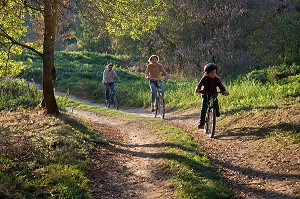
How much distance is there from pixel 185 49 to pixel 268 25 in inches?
234

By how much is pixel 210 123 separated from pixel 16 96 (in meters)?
9.82

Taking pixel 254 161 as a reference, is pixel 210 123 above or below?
above

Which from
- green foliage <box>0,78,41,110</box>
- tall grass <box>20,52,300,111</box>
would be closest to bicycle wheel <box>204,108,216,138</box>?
tall grass <box>20,52,300,111</box>

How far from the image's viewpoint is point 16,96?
1658 cm

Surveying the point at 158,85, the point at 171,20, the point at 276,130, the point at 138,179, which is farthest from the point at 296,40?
the point at 138,179

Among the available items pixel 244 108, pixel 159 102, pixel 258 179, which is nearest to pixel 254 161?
pixel 258 179

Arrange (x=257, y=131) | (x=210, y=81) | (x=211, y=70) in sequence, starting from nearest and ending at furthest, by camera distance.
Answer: (x=257, y=131) < (x=211, y=70) < (x=210, y=81)

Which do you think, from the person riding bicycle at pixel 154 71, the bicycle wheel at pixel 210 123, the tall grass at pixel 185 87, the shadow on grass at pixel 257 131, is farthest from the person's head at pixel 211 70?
the person riding bicycle at pixel 154 71

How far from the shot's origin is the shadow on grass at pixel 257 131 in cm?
919

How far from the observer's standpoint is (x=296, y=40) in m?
23.7

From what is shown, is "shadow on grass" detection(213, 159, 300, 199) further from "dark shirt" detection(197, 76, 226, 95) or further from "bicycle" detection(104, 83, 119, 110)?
"bicycle" detection(104, 83, 119, 110)

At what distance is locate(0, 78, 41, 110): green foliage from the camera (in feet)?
48.4

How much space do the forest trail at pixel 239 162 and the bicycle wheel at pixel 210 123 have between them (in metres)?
0.19

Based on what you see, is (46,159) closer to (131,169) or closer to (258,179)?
(131,169)
